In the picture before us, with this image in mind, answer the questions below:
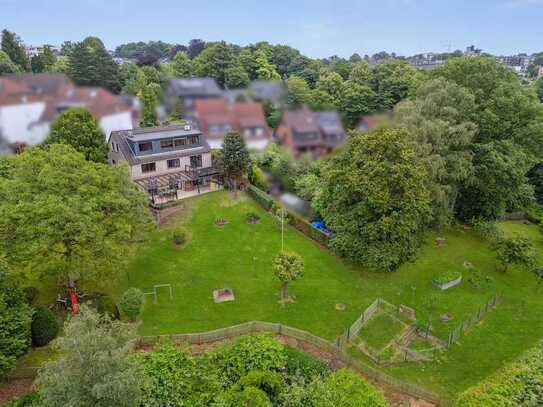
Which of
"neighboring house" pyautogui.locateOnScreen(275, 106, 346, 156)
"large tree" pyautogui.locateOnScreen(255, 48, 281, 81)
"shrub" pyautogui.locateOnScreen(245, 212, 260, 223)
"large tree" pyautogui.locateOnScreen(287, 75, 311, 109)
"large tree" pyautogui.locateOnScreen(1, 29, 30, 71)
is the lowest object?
"shrub" pyautogui.locateOnScreen(245, 212, 260, 223)

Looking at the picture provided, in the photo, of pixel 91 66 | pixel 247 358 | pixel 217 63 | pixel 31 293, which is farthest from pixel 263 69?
pixel 247 358

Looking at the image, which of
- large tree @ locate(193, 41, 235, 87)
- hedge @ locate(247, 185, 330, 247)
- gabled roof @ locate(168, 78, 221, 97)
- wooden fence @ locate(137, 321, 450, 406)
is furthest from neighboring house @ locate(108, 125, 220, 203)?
large tree @ locate(193, 41, 235, 87)

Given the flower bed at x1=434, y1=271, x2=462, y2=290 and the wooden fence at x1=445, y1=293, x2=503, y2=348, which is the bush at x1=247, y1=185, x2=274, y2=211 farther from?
the wooden fence at x1=445, y1=293, x2=503, y2=348

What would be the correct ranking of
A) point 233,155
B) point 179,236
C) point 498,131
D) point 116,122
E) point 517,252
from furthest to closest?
point 116,122
point 233,155
point 498,131
point 179,236
point 517,252

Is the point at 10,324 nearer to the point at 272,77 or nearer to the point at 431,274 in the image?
the point at 431,274

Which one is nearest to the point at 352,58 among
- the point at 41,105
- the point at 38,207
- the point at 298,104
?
the point at 298,104

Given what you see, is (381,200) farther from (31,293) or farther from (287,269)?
(31,293)
